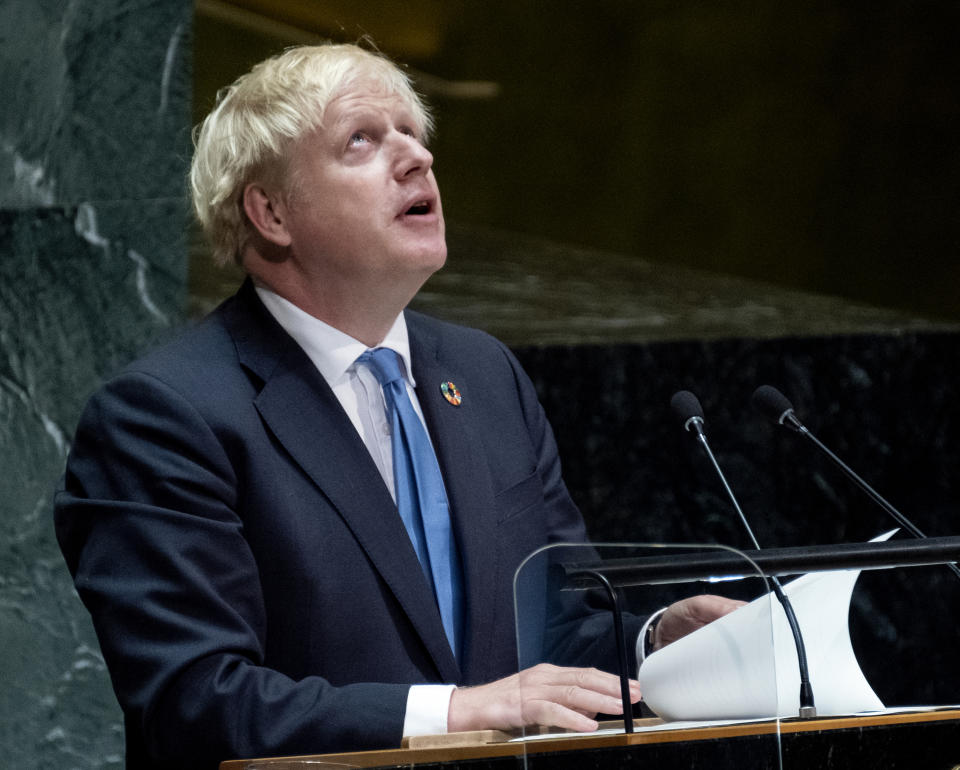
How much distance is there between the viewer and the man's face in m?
1.99

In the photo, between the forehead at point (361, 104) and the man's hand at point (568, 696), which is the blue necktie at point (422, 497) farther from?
the man's hand at point (568, 696)

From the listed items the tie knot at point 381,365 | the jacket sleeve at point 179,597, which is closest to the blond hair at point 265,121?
the tie knot at point 381,365

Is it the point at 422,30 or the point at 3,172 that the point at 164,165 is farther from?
the point at 422,30

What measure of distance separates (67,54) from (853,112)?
180 cm

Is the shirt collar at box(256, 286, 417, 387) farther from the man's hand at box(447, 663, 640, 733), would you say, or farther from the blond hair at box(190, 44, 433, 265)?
the man's hand at box(447, 663, 640, 733)

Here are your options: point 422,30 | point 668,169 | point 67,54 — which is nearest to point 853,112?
point 668,169

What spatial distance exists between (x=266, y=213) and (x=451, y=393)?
1.25 feet

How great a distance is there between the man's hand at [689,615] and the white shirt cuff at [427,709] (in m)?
0.30

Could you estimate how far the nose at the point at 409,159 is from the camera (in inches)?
79.7

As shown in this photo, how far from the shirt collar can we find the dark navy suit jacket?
3 centimetres

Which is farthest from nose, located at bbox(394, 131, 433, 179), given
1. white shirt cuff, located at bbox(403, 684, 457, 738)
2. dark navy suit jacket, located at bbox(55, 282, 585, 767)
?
white shirt cuff, located at bbox(403, 684, 457, 738)

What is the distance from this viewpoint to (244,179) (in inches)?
83.6

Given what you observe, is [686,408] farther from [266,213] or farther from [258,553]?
[266,213]

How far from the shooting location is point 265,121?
207cm
